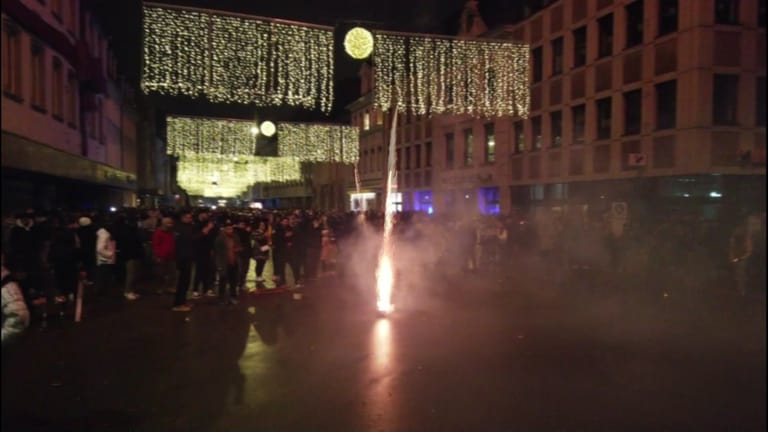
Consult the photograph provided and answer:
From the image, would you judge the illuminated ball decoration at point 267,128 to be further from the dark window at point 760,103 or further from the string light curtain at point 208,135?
the dark window at point 760,103

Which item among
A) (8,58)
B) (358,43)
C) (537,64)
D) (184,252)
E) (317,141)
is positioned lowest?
(184,252)

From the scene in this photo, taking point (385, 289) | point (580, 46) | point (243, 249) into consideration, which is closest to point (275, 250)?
point (243, 249)

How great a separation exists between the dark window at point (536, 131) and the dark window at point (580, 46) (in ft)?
9.48

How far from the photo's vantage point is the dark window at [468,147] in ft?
96.6

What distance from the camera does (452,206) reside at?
31.6m

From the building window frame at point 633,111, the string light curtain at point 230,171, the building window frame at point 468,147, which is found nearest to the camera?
the building window frame at point 633,111

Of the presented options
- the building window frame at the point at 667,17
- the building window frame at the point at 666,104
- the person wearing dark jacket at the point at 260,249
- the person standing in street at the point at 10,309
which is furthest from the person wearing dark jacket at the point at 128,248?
the building window frame at the point at 667,17

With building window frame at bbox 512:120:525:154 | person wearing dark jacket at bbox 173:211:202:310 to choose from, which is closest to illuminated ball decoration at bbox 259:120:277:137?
building window frame at bbox 512:120:525:154

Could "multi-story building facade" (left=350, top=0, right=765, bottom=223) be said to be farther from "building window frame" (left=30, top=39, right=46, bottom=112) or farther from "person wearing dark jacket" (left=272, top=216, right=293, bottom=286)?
"building window frame" (left=30, top=39, right=46, bottom=112)

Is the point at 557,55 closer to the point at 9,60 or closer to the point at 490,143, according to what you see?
the point at 490,143

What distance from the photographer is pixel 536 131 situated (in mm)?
24219

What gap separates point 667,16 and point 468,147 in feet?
45.0

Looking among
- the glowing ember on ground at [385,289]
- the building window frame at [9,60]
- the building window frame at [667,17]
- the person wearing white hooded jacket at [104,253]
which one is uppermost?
the building window frame at [667,17]

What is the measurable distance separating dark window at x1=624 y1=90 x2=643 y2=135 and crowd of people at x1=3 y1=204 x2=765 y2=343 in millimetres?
3106
